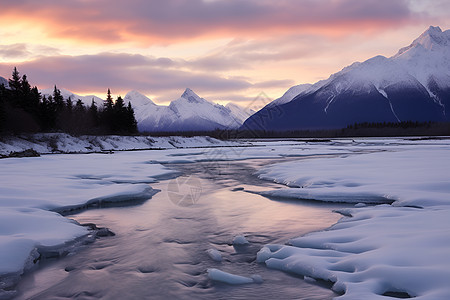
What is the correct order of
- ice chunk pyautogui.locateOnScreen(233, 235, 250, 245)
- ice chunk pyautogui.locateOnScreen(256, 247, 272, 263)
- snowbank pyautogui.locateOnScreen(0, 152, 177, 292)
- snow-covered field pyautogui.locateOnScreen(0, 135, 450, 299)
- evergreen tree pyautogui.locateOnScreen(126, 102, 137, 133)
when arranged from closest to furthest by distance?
snow-covered field pyautogui.locateOnScreen(0, 135, 450, 299) → snowbank pyautogui.locateOnScreen(0, 152, 177, 292) → ice chunk pyautogui.locateOnScreen(256, 247, 272, 263) → ice chunk pyautogui.locateOnScreen(233, 235, 250, 245) → evergreen tree pyautogui.locateOnScreen(126, 102, 137, 133)

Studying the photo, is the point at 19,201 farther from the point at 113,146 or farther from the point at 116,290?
the point at 113,146

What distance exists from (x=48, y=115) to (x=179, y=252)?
60.0 metres

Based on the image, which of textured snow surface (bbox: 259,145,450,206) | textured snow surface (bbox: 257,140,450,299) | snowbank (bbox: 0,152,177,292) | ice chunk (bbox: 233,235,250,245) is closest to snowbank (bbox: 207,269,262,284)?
textured snow surface (bbox: 257,140,450,299)

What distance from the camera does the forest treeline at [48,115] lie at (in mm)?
50062

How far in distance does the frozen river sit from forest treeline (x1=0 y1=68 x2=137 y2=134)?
143 ft

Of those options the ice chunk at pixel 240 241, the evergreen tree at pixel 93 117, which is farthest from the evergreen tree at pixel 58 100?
the ice chunk at pixel 240 241

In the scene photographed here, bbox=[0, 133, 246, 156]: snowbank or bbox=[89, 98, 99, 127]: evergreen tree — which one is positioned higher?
bbox=[89, 98, 99, 127]: evergreen tree

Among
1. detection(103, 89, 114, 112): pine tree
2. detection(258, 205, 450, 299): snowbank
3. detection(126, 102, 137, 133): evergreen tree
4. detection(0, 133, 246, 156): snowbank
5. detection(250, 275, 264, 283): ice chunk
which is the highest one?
detection(103, 89, 114, 112): pine tree

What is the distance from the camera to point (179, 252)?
7.80 m

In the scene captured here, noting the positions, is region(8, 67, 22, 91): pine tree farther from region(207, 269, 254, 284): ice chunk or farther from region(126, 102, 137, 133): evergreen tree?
region(207, 269, 254, 284): ice chunk

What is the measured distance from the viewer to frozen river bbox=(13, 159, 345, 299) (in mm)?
5879

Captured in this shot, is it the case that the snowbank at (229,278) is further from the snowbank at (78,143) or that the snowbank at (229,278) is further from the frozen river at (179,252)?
the snowbank at (78,143)

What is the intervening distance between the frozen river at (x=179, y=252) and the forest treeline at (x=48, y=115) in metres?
43.6

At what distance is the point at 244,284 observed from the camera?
6.16 metres
